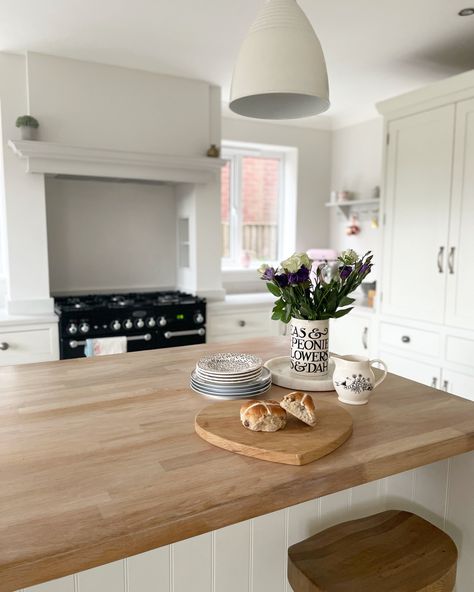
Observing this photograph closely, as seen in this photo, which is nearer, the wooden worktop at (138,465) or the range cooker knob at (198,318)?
the wooden worktop at (138,465)

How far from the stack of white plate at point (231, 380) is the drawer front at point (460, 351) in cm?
179

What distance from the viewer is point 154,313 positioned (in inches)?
128

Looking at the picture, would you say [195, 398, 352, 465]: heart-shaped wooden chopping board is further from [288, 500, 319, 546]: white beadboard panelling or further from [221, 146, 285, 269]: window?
[221, 146, 285, 269]: window

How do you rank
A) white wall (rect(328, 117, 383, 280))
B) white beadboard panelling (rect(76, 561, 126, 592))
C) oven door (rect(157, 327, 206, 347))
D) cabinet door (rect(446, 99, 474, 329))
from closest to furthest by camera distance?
white beadboard panelling (rect(76, 561, 126, 592)), cabinet door (rect(446, 99, 474, 329)), oven door (rect(157, 327, 206, 347)), white wall (rect(328, 117, 383, 280))

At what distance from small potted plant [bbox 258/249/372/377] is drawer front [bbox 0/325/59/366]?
6.65 feet

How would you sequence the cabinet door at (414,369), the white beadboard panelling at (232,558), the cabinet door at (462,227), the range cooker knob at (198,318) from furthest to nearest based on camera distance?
1. the range cooker knob at (198,318)
2. the cabinet door at (414,369)
3. the cabinet door at (462,227)
4. the white beadboard panelling at (232,558)

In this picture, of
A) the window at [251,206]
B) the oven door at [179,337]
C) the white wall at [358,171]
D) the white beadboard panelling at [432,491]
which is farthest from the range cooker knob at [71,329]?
Result: the white wall at [358,171]

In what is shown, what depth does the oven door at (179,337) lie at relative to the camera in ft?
10.8

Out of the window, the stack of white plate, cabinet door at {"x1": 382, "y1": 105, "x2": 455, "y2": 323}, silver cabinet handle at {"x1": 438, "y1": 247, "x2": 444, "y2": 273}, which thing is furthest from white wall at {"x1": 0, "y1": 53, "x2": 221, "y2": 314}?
the stack of white plate

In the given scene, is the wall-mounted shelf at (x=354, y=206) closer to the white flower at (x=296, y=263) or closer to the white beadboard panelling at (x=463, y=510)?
the white flower at (x=296, y=263)

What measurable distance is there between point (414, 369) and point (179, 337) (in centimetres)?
158

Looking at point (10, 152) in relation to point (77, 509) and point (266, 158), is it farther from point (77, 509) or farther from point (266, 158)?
point (77, 509)

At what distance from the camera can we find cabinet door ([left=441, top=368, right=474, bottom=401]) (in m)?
2.77

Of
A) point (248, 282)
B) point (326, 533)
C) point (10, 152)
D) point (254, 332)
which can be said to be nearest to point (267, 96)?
point (326, 533)
